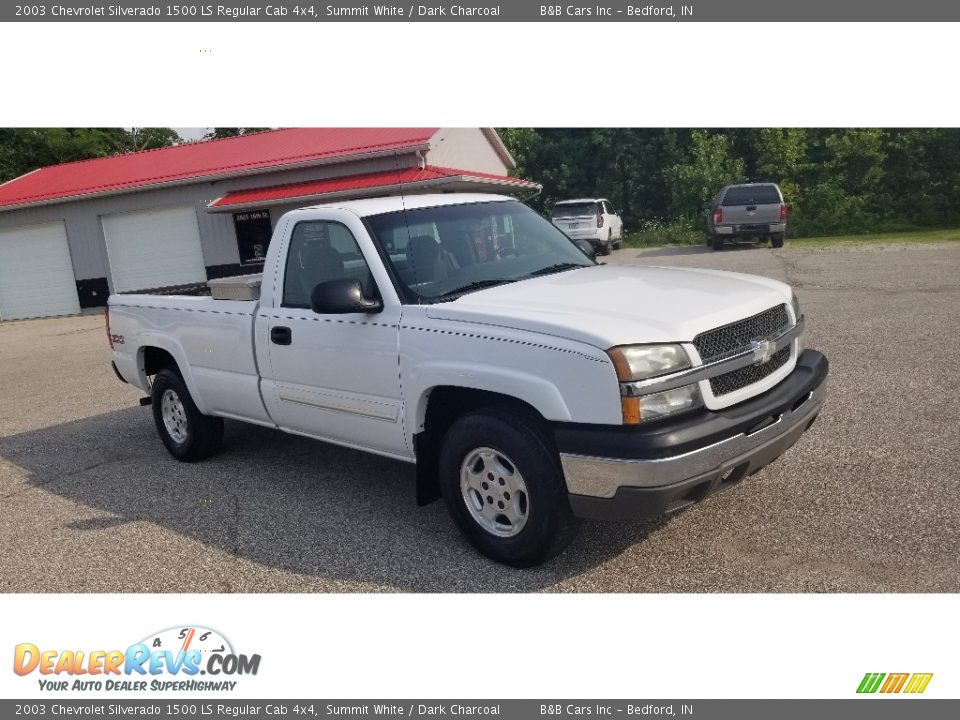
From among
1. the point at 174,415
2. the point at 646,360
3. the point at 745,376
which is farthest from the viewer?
the point at 174,415

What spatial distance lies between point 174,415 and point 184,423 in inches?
7.7

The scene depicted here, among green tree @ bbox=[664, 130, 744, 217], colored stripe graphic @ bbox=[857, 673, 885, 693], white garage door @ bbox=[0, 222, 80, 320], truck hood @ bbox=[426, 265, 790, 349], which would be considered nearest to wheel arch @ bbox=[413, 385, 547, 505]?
truck hood @ bbox=[426, 265, 790, 349]

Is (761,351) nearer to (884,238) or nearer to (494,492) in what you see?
(494,492)

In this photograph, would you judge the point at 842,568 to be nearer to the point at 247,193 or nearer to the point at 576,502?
the point at 576,502

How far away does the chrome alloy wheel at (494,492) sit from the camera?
154 inches

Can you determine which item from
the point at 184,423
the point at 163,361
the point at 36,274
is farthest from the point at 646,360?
the point at 36,274

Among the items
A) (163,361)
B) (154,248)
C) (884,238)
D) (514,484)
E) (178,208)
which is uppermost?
(178,208)

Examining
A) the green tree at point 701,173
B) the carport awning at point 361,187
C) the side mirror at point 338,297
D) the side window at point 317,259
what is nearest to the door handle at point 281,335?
the side window at point 317,259

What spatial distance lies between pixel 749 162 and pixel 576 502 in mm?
32023

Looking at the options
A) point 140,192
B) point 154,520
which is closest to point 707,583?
point 154,520

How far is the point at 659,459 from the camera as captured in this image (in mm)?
3385

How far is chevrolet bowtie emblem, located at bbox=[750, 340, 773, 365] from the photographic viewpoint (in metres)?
3.86

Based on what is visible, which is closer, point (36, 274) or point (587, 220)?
point (36, 274)

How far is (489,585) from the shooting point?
12.9 ft
